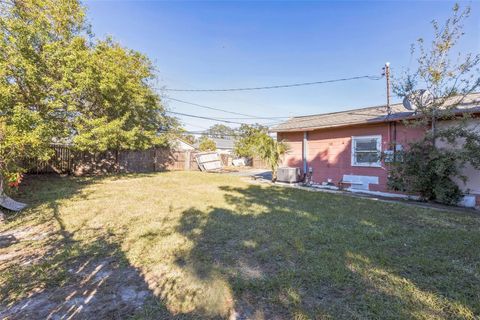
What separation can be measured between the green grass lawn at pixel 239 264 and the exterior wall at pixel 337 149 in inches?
123

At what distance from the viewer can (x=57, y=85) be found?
8.11m

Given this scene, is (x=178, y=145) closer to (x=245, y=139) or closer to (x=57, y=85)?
(x=245, y=139)

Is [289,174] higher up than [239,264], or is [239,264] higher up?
[289,174]

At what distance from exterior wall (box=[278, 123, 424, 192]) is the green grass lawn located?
3.14 meters

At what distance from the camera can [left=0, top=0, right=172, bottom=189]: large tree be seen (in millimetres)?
6384

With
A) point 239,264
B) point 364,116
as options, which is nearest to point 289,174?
point 364,116

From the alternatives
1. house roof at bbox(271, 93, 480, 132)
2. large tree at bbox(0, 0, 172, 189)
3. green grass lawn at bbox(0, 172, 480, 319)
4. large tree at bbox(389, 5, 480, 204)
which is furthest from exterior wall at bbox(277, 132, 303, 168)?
large tree at bbox(0, 0, 172, 189)

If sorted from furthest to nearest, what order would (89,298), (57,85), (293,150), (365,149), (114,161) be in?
(114,161) → (293,150) → (365,149) → (57,85) → (89,298)

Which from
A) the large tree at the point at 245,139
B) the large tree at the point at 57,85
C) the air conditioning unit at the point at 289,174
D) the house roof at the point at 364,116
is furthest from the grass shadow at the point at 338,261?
the large tree at the point at 245,139

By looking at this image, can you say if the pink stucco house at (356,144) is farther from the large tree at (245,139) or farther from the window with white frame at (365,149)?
the large tree at (245,139)

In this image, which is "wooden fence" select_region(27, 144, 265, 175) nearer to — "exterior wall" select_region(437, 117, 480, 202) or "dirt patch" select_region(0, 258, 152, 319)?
"dirt patch" select_region(0, 258, 152, 319)

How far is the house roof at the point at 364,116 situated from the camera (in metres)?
6.55

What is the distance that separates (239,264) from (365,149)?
7.66 meters

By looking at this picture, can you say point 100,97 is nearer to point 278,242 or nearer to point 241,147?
point 278,242
